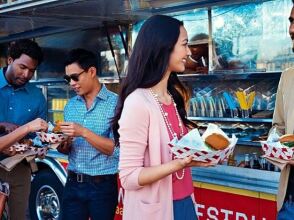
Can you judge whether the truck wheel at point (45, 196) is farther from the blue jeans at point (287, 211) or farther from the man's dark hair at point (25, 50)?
the blue jeans at point (287, 211)

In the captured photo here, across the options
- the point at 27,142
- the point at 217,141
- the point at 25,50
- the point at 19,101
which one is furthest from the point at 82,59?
the point at 217,141

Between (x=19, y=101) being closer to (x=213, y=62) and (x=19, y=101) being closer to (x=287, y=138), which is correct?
(x=287, y=138)

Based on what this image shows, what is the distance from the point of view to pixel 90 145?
3.05m

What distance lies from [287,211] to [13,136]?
1665 mm

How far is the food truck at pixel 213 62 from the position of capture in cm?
374

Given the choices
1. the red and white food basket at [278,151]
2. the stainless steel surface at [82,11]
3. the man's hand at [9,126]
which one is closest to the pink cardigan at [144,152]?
the red and white food basket at [278,151]

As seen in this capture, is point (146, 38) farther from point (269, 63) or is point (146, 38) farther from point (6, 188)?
point (269, 63)

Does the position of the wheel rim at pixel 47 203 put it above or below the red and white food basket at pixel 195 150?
below

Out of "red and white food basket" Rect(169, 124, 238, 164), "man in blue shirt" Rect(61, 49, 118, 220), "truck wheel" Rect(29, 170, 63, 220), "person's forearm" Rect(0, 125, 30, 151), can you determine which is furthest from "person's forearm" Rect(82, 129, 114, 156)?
"truck wheel" Rect(29, 170, 63, 220)

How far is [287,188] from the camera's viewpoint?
237cm

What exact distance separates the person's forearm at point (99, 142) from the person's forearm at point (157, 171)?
92 cm

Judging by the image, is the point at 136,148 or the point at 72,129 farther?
the point at 72,129

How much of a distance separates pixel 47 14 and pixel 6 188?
1.87 m

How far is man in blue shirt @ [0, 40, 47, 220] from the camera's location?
3236 mm
